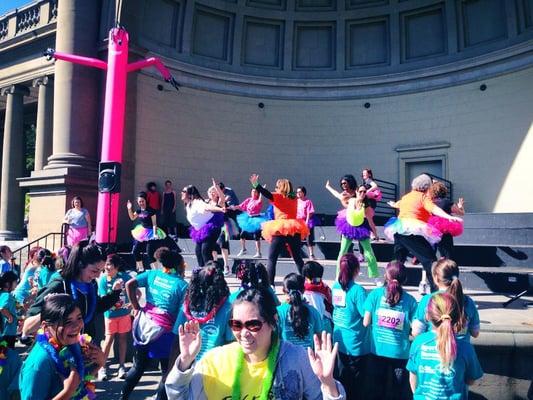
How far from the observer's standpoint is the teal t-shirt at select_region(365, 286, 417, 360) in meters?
4.28

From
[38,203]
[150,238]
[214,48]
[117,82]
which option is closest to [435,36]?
[214,48]

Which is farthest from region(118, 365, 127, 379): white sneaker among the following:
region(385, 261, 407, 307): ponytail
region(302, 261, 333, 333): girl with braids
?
region(385, 261, 407, 307): ponytail

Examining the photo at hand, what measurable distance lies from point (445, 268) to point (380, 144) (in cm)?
1268

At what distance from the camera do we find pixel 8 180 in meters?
17.1

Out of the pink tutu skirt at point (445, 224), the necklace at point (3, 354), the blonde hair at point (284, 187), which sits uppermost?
the blonde hair at point (284, 187)


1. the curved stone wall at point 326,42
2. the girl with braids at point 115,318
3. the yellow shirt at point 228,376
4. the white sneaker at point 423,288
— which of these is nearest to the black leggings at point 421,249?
the white sneaker at point 423,288

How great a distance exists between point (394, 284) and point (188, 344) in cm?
255

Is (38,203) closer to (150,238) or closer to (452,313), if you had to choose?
(150,238)

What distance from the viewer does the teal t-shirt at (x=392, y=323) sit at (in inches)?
169

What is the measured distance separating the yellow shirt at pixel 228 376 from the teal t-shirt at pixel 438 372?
1567 millimetres

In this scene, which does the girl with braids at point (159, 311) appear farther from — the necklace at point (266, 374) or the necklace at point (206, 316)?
the necklace at point (266, 374)

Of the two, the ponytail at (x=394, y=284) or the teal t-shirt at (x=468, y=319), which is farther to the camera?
the ponytail at (x=394, y=284)

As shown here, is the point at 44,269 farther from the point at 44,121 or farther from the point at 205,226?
the point at 44,121

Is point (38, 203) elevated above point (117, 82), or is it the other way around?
point (117, 82)
